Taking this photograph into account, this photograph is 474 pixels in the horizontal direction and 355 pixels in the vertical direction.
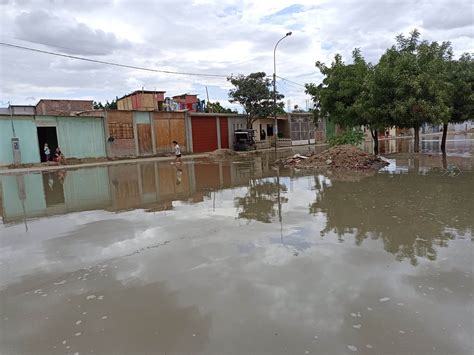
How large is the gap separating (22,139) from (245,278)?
25.8 metres

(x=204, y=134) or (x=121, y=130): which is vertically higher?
(x=121, y=130)

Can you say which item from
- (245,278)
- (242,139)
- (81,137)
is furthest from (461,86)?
(81,137)

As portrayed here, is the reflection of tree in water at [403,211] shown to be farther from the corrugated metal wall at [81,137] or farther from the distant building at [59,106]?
the distant building at [59,106]

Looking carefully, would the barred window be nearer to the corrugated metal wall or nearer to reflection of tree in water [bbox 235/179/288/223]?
the corrugated metal wall

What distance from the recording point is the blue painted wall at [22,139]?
24.5m

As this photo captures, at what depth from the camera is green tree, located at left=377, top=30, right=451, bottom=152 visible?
1956cm

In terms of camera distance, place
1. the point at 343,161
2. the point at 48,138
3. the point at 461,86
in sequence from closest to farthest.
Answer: the point at 343,161 < the point at 461,86 < the point at 48,138

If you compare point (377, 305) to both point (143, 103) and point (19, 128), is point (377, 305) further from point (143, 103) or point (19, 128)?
point (143, 103)

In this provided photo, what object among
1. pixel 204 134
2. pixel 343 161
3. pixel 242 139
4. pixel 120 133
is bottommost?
pixel 343 161

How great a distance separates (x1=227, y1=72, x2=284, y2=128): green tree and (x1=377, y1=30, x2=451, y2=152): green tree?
17715 mm

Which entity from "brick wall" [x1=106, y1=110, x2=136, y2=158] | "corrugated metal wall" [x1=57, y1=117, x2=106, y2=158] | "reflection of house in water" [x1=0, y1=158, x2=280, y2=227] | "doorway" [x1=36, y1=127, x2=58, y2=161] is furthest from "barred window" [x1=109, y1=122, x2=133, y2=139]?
"reflection of house in water" [x1=0, y1=158, x2=280, y2=227]

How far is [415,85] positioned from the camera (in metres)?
19.2

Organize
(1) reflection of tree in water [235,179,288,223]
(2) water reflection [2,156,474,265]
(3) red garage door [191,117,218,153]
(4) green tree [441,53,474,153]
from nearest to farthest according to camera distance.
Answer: (2) water reflection [2,156,474,265], (1) reflection of tree in water [235,179,288,223], (4) green tree [441,53,474,153], (3) red garage door [191,117,218,153]

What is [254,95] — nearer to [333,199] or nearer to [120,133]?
[120,133]
